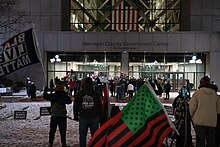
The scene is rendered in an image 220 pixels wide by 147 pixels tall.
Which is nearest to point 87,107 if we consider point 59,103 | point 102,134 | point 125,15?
point 59,103

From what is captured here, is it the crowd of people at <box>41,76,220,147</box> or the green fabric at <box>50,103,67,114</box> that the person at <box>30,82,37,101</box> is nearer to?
the crowd of people at <box>41,76,220,147</box>

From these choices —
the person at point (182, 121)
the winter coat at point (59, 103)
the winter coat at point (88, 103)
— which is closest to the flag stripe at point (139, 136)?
the winter coat at point (88, 103)

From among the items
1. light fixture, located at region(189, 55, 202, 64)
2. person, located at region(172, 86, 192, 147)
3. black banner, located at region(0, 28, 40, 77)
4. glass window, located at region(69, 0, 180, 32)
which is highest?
glass window, located at region(69, 0, 180, 32)

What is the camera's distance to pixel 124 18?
48.5 metres

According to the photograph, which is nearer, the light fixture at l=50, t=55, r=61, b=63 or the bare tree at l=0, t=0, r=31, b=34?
the bare tree at l=0, t=0, r=31, b=34

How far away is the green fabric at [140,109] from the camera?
457cm

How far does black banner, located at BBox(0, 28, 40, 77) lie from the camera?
8.84m

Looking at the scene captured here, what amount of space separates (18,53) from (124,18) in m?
40.5

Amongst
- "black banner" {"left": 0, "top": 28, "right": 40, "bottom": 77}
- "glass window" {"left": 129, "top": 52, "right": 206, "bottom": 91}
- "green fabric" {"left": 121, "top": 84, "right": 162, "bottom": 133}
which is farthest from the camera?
"glass window" {"left": 129, "top": 52, "right": 206, "bottom": 91}

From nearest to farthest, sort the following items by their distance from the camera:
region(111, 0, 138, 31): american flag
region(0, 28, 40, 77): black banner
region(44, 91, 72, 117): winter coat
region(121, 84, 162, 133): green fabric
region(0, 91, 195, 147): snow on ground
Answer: region(121, 84, 162, 133): green fabric → region(0, 28, 40, 77): black banner → region(44, 91, 72, 117): winter coat → region(0, 91, 195, 147): snow on ground → region(111, 0, 138, 31): american flag

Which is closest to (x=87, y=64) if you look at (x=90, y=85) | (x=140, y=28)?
(x=140, y=28)

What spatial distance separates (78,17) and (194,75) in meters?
17.6

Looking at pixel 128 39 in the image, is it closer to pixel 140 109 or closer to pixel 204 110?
pixel 204 110

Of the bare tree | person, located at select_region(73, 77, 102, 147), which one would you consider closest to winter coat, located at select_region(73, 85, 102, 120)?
person, located at select_region(73, 77, 102, 147)
